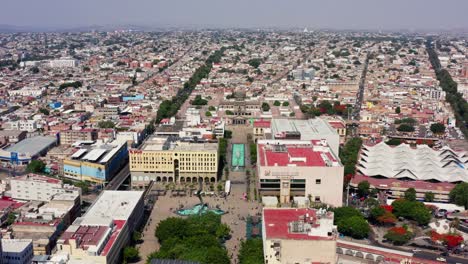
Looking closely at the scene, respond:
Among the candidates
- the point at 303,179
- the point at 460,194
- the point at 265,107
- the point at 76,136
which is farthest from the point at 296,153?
the point at 265,107

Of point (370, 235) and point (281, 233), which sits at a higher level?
point (281, 233)

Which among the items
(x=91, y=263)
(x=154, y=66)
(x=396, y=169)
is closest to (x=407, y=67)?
(x=154, y=66)

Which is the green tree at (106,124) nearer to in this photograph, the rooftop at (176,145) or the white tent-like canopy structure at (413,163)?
the rooftop at (176,145)

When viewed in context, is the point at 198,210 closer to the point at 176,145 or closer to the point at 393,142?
the point at 176,145

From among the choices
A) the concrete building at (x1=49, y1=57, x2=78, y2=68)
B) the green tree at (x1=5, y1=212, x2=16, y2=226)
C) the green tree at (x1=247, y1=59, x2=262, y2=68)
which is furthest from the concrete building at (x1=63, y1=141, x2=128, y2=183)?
the concrete building at (x1=49, y1=57, x2=78, y2=68)

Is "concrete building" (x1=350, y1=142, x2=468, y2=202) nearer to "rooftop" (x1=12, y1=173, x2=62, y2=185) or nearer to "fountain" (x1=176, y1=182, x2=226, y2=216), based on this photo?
"fountain" (x1=176, y1=182, x2=226, y2=216)

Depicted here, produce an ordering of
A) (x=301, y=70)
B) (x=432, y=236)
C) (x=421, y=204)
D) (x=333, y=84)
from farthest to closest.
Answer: (x=301, y=70), (x=333, y=84), (x=421, y=204), (x=432, y=236)

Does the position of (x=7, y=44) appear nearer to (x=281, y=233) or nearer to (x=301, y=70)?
(x=301, y=70)
